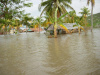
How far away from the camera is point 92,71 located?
11.7 feet

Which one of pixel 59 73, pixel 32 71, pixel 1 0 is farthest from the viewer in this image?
pixel 1 0

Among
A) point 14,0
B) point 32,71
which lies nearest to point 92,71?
point 32,71

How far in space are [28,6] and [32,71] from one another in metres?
21.9

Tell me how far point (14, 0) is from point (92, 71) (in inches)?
779

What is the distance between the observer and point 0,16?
20.0 metres

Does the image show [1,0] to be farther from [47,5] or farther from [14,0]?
[47,5]

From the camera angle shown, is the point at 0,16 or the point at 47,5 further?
the point at 47,5

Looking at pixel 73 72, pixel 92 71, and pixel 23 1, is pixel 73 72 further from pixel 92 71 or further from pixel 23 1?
pixel 23 1

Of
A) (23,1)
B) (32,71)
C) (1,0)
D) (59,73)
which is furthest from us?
(23,1)

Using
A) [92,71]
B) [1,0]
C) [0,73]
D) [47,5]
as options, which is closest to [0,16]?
[1,0]

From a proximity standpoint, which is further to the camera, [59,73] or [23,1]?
[23,1]

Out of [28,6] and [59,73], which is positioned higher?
[28,6]

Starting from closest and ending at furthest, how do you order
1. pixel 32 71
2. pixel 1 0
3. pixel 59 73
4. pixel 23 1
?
pixel 59 73
pixel 32 71
pixel 1 0
pixel 23 1

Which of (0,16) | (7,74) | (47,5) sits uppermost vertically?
(47,5)
